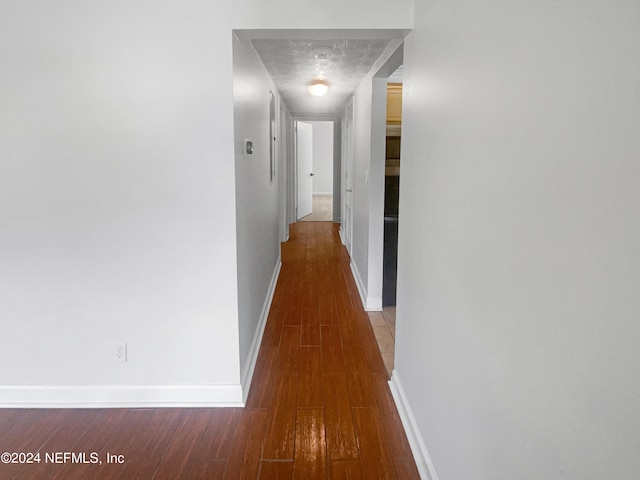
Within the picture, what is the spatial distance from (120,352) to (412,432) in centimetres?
156

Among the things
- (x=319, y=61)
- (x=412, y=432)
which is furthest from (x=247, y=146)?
(x=412, y=432)

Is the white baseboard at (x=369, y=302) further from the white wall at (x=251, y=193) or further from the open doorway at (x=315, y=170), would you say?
the open doorway at (x=315, y=170)

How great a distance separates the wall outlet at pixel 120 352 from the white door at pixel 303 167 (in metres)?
6.17

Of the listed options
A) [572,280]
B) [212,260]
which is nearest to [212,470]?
[212,260]

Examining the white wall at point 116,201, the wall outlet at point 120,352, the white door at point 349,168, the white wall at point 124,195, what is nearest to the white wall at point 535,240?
the white wall at point 124,195

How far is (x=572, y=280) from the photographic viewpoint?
853mm

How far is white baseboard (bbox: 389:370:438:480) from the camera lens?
185 cm

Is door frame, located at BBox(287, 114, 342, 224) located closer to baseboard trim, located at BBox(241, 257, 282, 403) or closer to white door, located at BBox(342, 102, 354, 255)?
white door, located at BBox(342, 102, 354, 255)

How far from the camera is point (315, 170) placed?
13.3m

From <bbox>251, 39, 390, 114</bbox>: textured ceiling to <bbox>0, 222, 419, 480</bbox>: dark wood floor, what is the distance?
2.04 m

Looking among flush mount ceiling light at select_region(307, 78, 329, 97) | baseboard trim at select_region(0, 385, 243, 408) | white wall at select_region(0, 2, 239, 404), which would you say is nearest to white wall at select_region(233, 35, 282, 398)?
white wall at select_region(0, 2, 239, 404)

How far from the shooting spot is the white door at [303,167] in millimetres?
8523

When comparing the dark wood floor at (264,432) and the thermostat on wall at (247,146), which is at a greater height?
the thermostat on wall at (247,146)

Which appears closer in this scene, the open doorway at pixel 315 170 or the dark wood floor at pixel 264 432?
the dark wood floor at pixel 264 432
